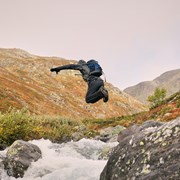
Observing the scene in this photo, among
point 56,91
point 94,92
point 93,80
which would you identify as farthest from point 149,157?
point 56,91

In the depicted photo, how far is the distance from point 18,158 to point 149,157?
7165 millimetres

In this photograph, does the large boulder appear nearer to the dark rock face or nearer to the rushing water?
the rushing water

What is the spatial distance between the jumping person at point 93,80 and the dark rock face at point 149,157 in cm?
107

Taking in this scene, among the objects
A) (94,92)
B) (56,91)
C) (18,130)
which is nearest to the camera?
(94,92)

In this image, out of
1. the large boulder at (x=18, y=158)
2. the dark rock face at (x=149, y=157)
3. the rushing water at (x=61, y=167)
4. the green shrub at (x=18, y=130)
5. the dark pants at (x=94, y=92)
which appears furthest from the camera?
the green shrub at (x=18, y=130)

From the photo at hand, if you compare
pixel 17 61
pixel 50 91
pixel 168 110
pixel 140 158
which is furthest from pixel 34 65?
pixel 140 158

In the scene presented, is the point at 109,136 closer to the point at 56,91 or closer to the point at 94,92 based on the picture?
the point at 94,92

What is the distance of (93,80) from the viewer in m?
7.19

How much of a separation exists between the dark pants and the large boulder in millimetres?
6092

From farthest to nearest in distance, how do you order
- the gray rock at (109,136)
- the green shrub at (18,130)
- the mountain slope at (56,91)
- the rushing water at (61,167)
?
the mountain slope at (56,91) < the gray rock at (109,136) < the green shrub at (18,130) < the rushing water at (61,167)

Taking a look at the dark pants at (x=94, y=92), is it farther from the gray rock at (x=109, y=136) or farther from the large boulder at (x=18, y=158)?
the gray rock at (x=109, y=136)

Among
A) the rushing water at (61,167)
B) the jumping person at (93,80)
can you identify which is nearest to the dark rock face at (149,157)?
the jumping person at (93,80)

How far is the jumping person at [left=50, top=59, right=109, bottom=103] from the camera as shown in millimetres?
7016

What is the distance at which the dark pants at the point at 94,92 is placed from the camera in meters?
7.00
